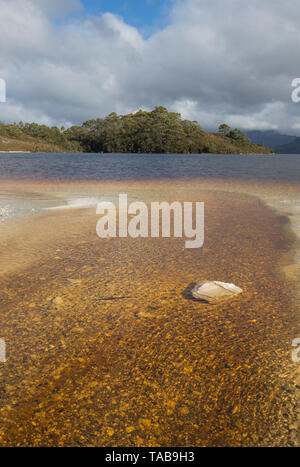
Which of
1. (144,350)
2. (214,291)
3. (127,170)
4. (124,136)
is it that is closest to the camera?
(144,350)

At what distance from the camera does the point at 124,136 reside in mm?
175125

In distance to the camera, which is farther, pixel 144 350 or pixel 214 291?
pixel 214 291

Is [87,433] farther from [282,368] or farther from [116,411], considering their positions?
[282,368]

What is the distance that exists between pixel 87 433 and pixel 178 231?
760cm

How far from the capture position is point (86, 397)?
125 inches

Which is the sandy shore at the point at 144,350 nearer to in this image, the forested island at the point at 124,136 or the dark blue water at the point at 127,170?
the dark blue water at the point at 127,170

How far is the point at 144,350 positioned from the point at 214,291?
6.44 feet

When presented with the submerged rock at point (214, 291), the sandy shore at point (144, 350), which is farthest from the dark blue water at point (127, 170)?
the submerged rock at point (214, 291)

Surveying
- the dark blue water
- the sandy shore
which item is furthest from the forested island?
the sandy shore

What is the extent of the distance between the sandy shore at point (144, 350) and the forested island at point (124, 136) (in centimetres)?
15310

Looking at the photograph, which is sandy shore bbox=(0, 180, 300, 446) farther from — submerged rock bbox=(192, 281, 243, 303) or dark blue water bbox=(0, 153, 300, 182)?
dark blue water bbox=(0, 153, 300, 182)

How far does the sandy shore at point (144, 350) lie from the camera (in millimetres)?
2855

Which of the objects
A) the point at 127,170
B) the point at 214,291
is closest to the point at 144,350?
the point at 214,291

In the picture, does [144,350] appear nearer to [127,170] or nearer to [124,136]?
[127,170]
